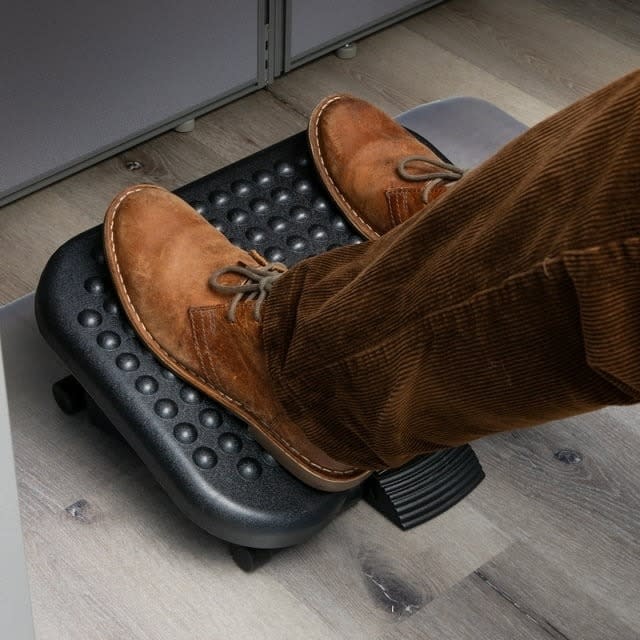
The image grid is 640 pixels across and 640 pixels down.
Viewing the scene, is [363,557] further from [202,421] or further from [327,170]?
[327,170]

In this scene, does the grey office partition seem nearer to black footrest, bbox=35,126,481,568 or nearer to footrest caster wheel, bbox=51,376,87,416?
black footrest, bbox=35,126,481,568

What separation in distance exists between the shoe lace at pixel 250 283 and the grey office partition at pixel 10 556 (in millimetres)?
361

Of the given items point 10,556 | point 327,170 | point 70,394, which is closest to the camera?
point 10,556

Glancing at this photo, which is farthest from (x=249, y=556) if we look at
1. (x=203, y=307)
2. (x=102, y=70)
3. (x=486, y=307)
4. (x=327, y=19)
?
(x=327, y=19)

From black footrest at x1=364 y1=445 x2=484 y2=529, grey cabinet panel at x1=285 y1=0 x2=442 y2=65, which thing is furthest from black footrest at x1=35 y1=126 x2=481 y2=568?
grey cabinet panel at x1=285 y1=0 x2=442 y2=65

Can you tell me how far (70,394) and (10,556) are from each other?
1.63 feet

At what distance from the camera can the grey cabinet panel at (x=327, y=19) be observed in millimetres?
1504

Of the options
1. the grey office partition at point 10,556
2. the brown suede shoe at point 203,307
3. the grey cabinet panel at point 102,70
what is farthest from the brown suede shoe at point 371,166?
the grey office partition at point 10,556

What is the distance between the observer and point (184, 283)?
98cm

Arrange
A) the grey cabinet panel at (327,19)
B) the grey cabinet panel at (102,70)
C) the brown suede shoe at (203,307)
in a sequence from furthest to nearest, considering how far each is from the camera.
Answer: the grey cabinet panel at (327,19) → the grey cabinet panel at (102,70) → the brown suede shoe at (203,307)

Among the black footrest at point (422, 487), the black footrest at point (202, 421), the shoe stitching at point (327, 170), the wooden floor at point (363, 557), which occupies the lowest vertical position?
the wooden floor at point (363, 557)

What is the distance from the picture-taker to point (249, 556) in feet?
Answer: 3.17

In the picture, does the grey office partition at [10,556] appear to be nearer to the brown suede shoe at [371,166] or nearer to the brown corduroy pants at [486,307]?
the brown corduroy pants at [486,307]

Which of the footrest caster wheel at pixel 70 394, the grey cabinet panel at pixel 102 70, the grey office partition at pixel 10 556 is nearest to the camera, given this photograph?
the grey office partition at pixel 10 556
